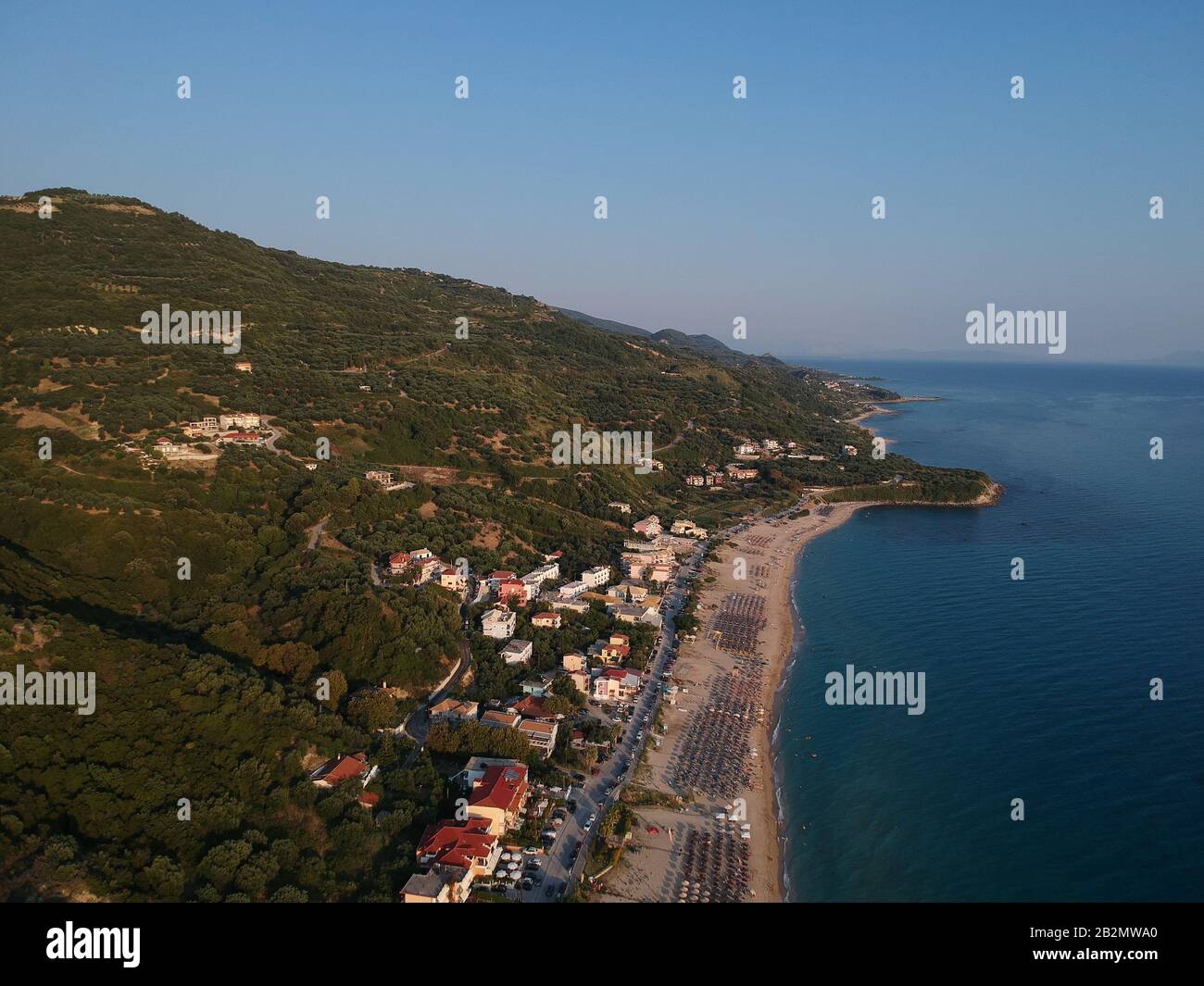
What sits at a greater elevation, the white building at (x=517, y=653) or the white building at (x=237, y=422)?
the white building at (x=237, y=422)

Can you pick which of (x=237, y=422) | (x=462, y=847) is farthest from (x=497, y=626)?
(x=237, y=422)

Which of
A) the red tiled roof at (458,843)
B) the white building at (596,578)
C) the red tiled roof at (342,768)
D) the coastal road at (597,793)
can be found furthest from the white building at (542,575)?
the red tiled roof at (458,843)

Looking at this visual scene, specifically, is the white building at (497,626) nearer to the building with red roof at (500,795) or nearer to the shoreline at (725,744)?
the shoreline at (725,744)

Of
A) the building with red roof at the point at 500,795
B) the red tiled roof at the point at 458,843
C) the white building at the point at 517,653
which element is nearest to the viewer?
the red tiled roof at the point at 458,843

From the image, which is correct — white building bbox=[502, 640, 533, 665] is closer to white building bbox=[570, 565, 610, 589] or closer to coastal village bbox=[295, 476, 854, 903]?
coastal village bbox=[295, 476, 854, 903]

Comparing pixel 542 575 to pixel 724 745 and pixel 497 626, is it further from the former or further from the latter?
pixel 724 745

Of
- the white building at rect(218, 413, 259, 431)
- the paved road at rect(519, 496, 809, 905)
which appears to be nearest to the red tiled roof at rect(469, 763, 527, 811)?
the paved road at rect(519, 496, 809, 905)
